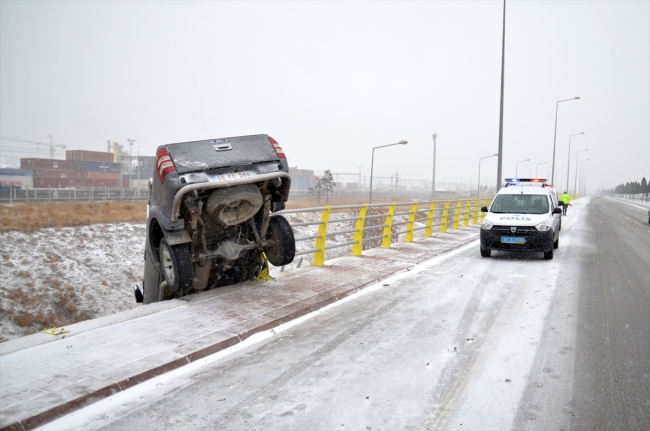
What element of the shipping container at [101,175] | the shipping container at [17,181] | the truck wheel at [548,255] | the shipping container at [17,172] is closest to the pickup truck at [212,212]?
the truck wheel at [548,255]

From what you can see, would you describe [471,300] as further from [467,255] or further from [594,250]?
[594,250]

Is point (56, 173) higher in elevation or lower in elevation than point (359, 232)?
higher

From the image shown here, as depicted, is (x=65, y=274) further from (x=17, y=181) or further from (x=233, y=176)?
(x=17, y=181)

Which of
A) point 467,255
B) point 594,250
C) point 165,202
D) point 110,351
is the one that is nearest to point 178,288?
point 165,202

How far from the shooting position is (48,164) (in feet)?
168

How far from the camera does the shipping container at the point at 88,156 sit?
60750 mm

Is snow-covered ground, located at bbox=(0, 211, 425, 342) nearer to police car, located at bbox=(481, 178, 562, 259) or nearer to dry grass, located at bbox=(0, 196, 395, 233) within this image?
dry grass, located at bbox=(0, 196, 395, 233)

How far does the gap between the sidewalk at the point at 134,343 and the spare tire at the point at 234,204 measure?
1148 millimetres

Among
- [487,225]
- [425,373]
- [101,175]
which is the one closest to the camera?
[425,373]

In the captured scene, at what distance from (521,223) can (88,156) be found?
61.0 metres

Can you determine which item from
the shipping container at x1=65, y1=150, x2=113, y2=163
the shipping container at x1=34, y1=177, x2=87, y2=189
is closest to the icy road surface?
the shipping container at x1=34, y1=177, x2=87, y2=189

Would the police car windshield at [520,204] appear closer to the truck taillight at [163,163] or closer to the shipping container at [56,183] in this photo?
the truck taillight at [163,163]

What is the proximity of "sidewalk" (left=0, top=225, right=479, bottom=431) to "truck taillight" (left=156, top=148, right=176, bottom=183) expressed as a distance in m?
1.73

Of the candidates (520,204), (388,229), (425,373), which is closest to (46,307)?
(388,229)
